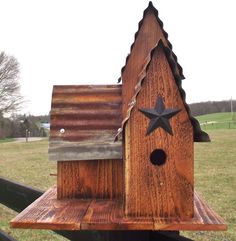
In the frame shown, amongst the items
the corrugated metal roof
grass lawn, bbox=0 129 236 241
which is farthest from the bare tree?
the corrugated metal roof

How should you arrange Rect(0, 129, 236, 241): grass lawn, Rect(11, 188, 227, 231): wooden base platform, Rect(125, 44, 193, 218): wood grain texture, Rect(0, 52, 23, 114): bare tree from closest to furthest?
1. Rect(11, 188, 227, 231): wooden base platform
2. Rect(125, 44, 193, 218): wood grain texture
3. Rect(0, 129, 236, 241): grass lawn
4. Rect(0, 52, 23, 114): bare tree

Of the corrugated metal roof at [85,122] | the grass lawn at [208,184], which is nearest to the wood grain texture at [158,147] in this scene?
the corrugated metal roof at [85,122]

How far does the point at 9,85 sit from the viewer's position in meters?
30.8

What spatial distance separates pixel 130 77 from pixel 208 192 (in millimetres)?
6636

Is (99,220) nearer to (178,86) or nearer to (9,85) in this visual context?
(178,86)

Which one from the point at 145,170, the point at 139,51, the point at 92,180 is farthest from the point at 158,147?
the point at 139,51

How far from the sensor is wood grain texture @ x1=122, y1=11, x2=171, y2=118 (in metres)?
1.83

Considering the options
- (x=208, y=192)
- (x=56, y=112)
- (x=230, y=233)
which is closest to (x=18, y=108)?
(x=208, y=192)

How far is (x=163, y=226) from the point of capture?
53.2 inches

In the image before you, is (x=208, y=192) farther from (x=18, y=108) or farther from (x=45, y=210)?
(x=18, y=108)

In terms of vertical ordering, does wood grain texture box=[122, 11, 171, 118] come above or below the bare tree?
below

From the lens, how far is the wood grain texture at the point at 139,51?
71.9 inches

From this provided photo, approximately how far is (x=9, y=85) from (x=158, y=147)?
101ft

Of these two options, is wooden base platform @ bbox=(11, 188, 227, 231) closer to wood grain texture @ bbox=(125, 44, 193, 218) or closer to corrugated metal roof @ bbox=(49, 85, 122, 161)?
→ wood grain texture @ bbox=(125, 44, 193, 218)
